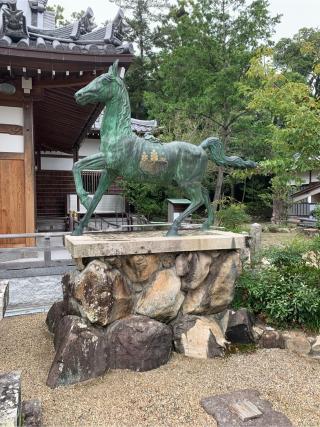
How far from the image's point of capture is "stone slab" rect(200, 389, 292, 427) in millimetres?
2568

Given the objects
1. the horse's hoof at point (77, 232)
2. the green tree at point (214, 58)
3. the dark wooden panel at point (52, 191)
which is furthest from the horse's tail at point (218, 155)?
the dark wooden panel at point (52, 191)

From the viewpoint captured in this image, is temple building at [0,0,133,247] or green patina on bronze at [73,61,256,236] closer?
green patina on bronze at [73,61,256,236]

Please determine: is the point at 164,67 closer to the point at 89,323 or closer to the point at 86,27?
the point at 86,27

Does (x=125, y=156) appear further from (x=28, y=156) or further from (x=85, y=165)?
(x=28, y=156)

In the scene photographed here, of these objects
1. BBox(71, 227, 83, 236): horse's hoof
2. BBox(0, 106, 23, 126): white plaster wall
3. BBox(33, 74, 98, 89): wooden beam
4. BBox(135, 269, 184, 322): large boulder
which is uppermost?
BBox(33, 74, 98, 89): wooden beam

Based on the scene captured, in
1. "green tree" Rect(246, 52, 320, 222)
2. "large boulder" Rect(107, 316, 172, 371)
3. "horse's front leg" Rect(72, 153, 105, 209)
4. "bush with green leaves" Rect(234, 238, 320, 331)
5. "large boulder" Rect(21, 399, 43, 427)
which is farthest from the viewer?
"green tree" Rect(246, 52, 320, 222)

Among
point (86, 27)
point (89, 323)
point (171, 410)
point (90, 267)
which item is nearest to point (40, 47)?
point (86, 27)

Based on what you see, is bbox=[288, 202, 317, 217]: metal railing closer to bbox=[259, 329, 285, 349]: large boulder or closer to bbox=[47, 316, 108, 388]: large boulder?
bbox=[259, 329, 285, 349]: large boulder

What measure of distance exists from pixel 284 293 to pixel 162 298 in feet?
5.42

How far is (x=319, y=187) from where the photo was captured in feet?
61.5

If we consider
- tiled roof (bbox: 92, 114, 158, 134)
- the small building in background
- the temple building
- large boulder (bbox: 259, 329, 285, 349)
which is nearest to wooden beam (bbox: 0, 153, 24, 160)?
the temple building

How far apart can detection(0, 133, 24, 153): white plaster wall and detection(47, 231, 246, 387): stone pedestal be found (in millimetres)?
4217

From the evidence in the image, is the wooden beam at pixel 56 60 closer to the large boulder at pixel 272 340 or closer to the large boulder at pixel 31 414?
the large boulder at pixel 272 340

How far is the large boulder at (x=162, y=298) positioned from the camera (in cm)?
350
